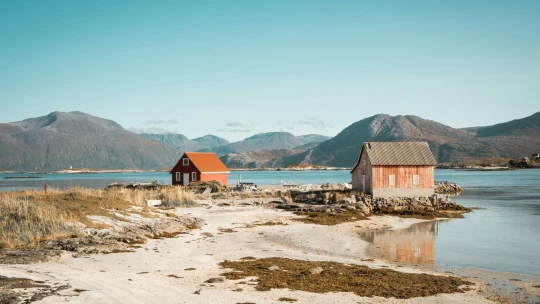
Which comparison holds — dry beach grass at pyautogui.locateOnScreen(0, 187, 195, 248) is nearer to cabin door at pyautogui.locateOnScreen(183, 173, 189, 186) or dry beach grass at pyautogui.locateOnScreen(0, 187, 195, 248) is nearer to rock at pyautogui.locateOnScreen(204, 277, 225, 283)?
rock at pyautogui.locateOnScreen(204, 277, 225, 283)

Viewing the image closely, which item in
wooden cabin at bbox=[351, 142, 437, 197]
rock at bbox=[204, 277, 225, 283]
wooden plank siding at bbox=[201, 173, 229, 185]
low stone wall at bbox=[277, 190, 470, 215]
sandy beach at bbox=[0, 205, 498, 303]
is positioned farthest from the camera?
wooden plank siding at bbox=[201, 173, 229, 185]

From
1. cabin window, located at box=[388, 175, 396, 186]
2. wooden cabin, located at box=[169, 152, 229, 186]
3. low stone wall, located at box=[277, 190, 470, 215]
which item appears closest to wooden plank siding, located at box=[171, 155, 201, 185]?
wooden cabin, located at box=[169, 152, 229, 186]

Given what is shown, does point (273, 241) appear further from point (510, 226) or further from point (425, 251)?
point (510, 226)

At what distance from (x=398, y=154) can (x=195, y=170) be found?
27808 mm

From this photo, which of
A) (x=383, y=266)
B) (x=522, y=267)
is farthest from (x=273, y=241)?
(x=522, y=267)

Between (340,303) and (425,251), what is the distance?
11.7 m

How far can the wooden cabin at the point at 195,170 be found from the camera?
202 feet

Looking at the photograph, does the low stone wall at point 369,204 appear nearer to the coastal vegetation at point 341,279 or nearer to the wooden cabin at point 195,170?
the wooden cabin at point 195,170

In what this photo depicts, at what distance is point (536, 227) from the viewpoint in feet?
106

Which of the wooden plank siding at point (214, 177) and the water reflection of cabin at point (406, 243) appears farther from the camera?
the wooden plank siding at point (214, 177)

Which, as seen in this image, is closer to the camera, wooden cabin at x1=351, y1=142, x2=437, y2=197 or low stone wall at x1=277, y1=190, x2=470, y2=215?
low stone wall at x1=277, y1=190, x2=470, y2=215

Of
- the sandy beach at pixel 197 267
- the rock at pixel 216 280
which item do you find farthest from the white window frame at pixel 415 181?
the rock at pixel 216 280

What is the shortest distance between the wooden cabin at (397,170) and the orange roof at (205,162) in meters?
24.6

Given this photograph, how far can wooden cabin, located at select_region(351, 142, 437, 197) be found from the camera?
43844 millimetres
